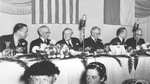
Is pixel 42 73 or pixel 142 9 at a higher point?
pixel 142 9

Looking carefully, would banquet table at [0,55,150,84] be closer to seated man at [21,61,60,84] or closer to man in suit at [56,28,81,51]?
seated man at [21,61,60,84]

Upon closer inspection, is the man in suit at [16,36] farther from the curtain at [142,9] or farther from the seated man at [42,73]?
the curtain at [142,9]

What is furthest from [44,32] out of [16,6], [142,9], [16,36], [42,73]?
[142,9]

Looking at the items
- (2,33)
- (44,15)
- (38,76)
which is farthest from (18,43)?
(38,76)

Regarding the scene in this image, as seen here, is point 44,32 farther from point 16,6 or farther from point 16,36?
Result: point 16,6

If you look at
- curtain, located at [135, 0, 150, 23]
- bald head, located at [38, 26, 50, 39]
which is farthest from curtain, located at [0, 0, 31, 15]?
curtain, located at [135, 0, 150, 23]

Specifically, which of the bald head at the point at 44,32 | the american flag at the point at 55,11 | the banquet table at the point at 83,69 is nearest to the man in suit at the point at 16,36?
the bald head at the point at 44,32

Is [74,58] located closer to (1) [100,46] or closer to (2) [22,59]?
(2) [22,59]

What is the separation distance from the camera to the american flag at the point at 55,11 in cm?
552

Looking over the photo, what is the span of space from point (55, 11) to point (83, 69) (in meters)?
2.48

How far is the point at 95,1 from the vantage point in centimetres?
668

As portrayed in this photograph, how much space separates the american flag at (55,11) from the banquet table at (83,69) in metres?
2.19

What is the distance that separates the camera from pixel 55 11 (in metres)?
5.79

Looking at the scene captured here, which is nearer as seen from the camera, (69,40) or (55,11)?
(69,40)
